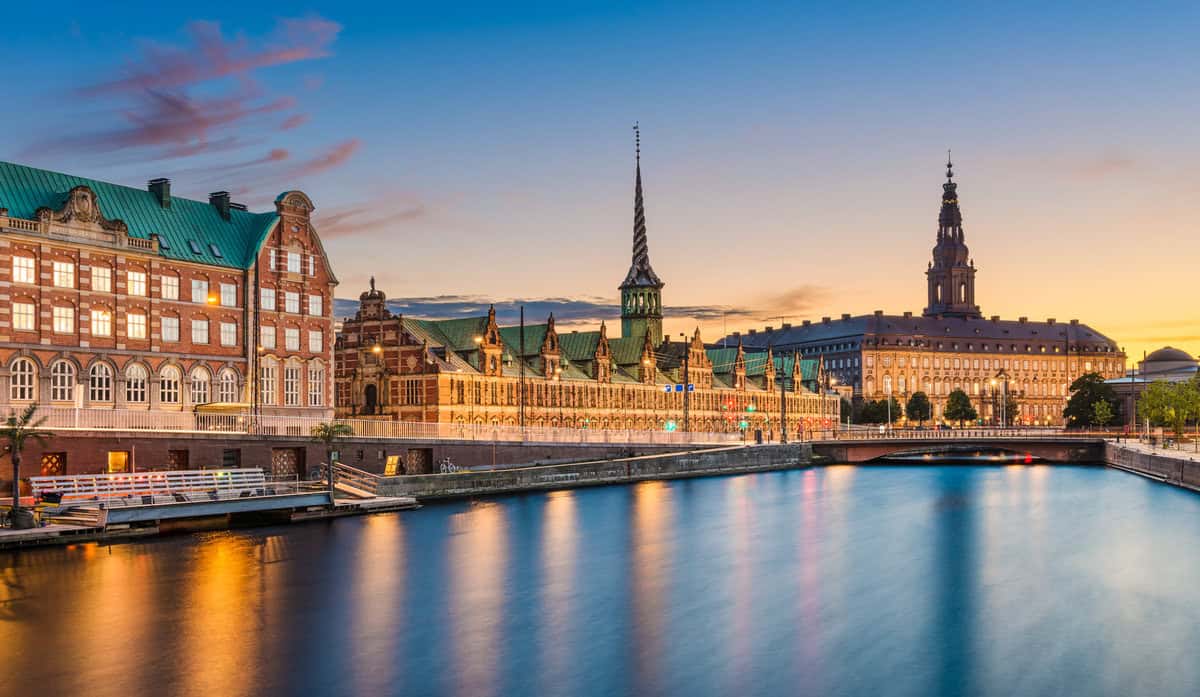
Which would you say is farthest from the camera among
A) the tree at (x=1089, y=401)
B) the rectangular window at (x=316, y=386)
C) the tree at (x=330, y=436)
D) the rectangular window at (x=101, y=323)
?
the tree at (x=1089, y=401)

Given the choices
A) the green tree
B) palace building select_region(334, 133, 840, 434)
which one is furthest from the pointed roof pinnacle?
the green tree

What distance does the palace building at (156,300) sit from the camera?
61906mm

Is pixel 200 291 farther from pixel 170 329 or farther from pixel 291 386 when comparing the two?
pixel 291 386

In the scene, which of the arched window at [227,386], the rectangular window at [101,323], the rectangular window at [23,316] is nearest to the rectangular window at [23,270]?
the rectangular window at [23,316]

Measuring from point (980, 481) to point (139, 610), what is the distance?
79.8 meters

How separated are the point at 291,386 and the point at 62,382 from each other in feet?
54.0

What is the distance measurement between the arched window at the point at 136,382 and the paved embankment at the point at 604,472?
1501cm

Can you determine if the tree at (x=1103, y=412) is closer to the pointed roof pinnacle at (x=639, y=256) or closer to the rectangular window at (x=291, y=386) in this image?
the pointed roof pinnacle at (x=639, y=256)

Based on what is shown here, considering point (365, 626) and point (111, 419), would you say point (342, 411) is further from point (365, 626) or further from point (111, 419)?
point (365, 626)

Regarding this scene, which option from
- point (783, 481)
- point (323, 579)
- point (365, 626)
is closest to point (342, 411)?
point (783, 481)

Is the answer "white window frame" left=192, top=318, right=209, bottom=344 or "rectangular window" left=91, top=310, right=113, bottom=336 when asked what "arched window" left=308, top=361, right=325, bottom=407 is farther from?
"rectangular window" left=91, top=310, right=113, bottom=336

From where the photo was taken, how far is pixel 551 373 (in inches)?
4811

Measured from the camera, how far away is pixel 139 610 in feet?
111

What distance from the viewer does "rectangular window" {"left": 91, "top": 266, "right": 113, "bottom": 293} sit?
65.0 metres
